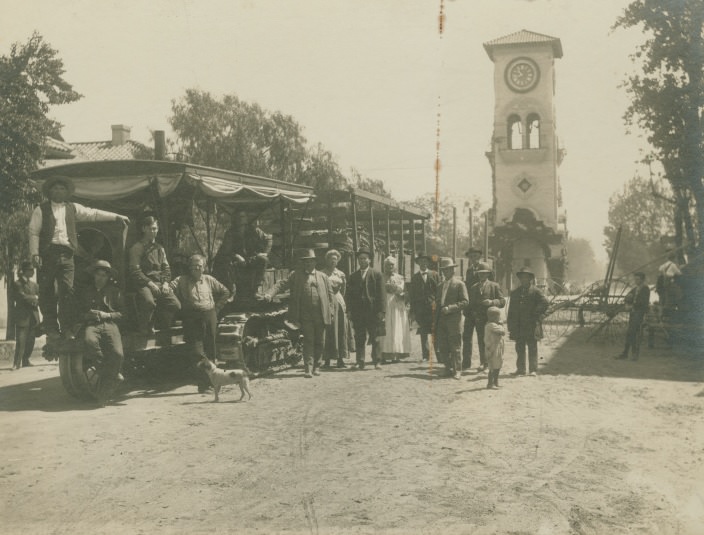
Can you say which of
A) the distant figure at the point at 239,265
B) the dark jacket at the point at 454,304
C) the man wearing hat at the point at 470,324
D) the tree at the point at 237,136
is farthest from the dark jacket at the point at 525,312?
the tree at the point at 237,136

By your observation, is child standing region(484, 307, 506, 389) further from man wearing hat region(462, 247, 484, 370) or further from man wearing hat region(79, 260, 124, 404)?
man wearing hat region(79, 260, 124, 404)

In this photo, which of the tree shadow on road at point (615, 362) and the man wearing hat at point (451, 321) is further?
the tree shadow on road at point (615, 362)

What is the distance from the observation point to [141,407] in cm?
865

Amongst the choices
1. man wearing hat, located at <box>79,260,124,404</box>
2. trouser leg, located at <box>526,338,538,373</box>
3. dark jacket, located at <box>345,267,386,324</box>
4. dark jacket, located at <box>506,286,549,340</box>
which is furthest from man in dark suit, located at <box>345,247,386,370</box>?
man wearing hat, located at <box>79,260,124,404</box>

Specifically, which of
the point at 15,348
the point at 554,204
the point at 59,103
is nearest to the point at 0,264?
the point at 15,348

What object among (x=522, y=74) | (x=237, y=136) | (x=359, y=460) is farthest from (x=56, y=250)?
(x=522, y=74)

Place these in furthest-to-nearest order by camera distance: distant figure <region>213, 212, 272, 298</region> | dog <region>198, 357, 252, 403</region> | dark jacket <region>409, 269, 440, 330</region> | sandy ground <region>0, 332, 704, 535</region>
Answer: dark jacket <region>409, 269, 440, 330</region>
distant figure <region>213, 212, 272, 298</region>
dog <region>198, 357, 252, 403</region>
sandy ground <region>0, 332, 704, 535</region>

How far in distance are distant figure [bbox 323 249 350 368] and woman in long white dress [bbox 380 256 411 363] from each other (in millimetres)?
745

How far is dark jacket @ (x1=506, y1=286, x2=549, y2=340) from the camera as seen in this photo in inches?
441

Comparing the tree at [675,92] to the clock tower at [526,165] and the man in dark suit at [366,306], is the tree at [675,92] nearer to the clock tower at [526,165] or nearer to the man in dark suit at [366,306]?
the man in dark suit at [366,306]

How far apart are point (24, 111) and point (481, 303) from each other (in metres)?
8.42

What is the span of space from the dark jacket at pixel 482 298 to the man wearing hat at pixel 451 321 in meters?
0.48

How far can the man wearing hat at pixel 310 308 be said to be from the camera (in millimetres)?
11188

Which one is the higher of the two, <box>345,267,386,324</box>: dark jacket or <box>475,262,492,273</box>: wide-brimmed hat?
<box>475,262,492,273</box>: wide-brimmed hat
